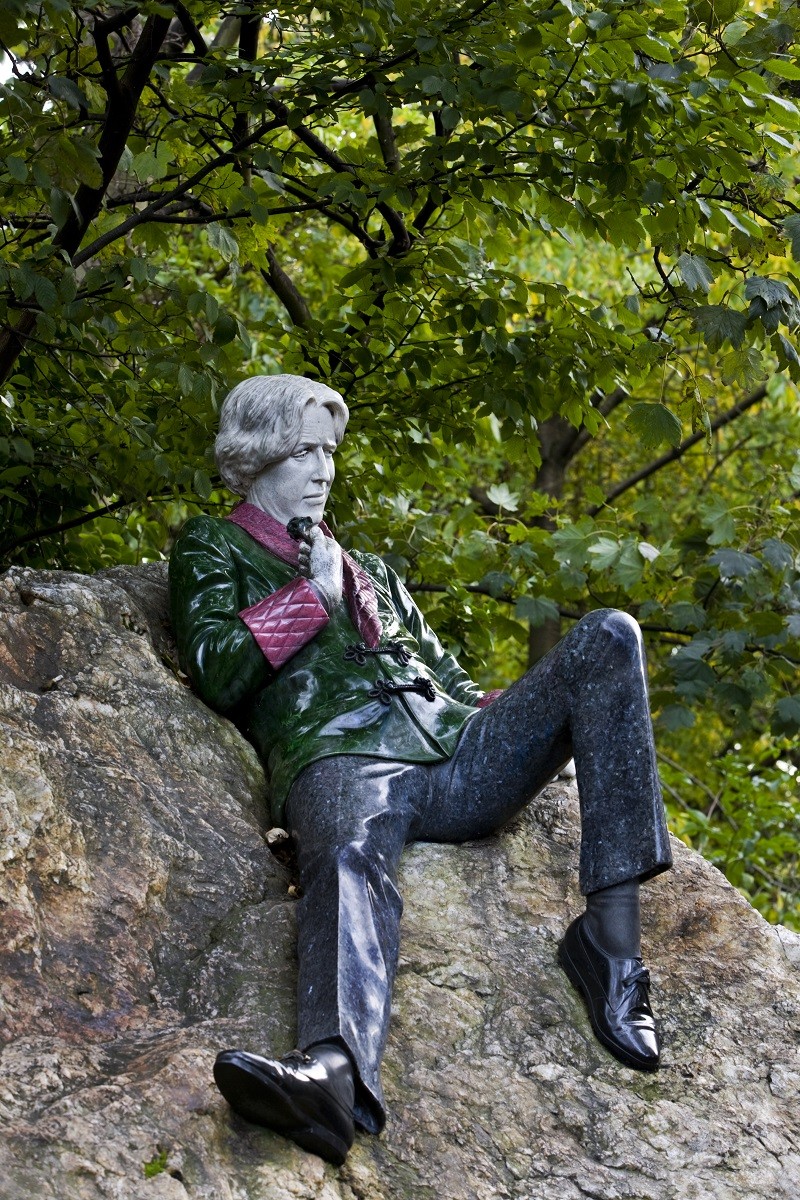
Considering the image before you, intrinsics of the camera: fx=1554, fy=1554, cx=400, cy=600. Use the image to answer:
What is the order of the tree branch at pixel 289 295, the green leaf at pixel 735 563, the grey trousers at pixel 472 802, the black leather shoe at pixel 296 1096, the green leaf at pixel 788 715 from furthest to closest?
the tree branch at pixel 289 295 < the green leaf at pixel 735 563 < the green leaf at pixel 788 715 < the grey trousers at pixel 472 802 < the black leather shoe at pixel 296 1096

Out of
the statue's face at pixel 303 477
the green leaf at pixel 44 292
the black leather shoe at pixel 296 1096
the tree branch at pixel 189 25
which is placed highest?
the tree branch at pixel 189 25

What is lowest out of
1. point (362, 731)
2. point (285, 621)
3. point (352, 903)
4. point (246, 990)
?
point (246, 990)

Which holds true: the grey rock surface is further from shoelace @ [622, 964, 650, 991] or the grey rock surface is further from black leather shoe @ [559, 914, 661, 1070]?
shoelace @ [622, 964, 650, 991]

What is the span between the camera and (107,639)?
430 cm

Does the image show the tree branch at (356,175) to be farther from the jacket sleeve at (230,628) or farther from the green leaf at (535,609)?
the jacket sleeve at (230,628)

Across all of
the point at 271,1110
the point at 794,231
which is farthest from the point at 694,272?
the point at 271,1110

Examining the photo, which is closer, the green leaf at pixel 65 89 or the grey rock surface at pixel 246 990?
the grey rock surface at pixel 246 990

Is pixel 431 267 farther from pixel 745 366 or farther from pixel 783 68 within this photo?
pixel 783 68

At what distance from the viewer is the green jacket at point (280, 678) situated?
4188 millimetres

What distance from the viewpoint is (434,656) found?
193 inches

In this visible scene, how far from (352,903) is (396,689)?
32.3 inches

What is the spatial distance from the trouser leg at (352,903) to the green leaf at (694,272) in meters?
1.64

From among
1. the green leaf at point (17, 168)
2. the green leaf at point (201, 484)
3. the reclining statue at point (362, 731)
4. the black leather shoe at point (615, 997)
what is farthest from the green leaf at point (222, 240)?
the black leather shoe at point (615, 997)

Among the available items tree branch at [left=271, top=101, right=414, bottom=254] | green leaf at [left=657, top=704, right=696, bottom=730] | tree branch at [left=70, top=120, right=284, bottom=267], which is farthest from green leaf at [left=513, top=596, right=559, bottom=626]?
tree branch at [left=70, top=120, right=284, bottom=267]
